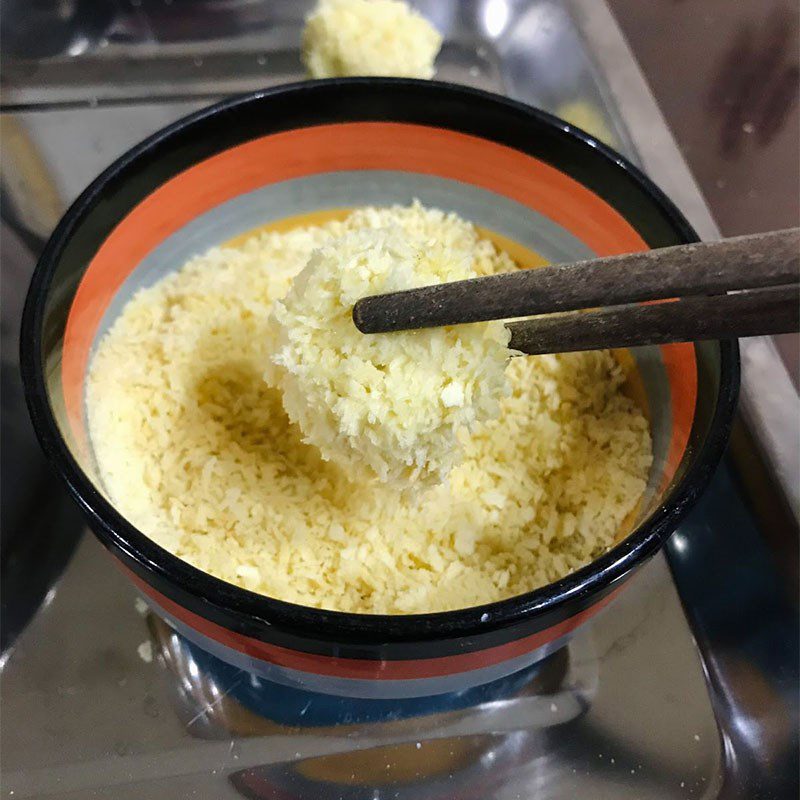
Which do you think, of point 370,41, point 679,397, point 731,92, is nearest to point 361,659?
point 679,397

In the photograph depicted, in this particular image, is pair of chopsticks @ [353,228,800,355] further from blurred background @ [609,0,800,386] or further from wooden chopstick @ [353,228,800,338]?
blurred background @ [609,0,800,386]

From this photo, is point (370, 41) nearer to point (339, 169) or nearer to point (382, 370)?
point (339, 169)

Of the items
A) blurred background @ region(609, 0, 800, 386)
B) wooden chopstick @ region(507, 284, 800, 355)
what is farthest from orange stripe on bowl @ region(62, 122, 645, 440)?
blurred background @ region(609, 0, 800, 386)

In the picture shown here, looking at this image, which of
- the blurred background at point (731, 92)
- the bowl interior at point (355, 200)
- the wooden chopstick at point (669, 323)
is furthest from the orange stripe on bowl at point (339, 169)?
the blurred background at point (731, 92)

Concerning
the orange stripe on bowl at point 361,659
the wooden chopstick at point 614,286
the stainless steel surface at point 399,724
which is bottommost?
the stainless steel surface at point 399,724

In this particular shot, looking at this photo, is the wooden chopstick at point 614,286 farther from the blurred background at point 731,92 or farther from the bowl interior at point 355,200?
the blurred background at point 731,92

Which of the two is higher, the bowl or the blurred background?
the bowl

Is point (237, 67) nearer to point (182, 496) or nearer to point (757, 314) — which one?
point (182, 496)
